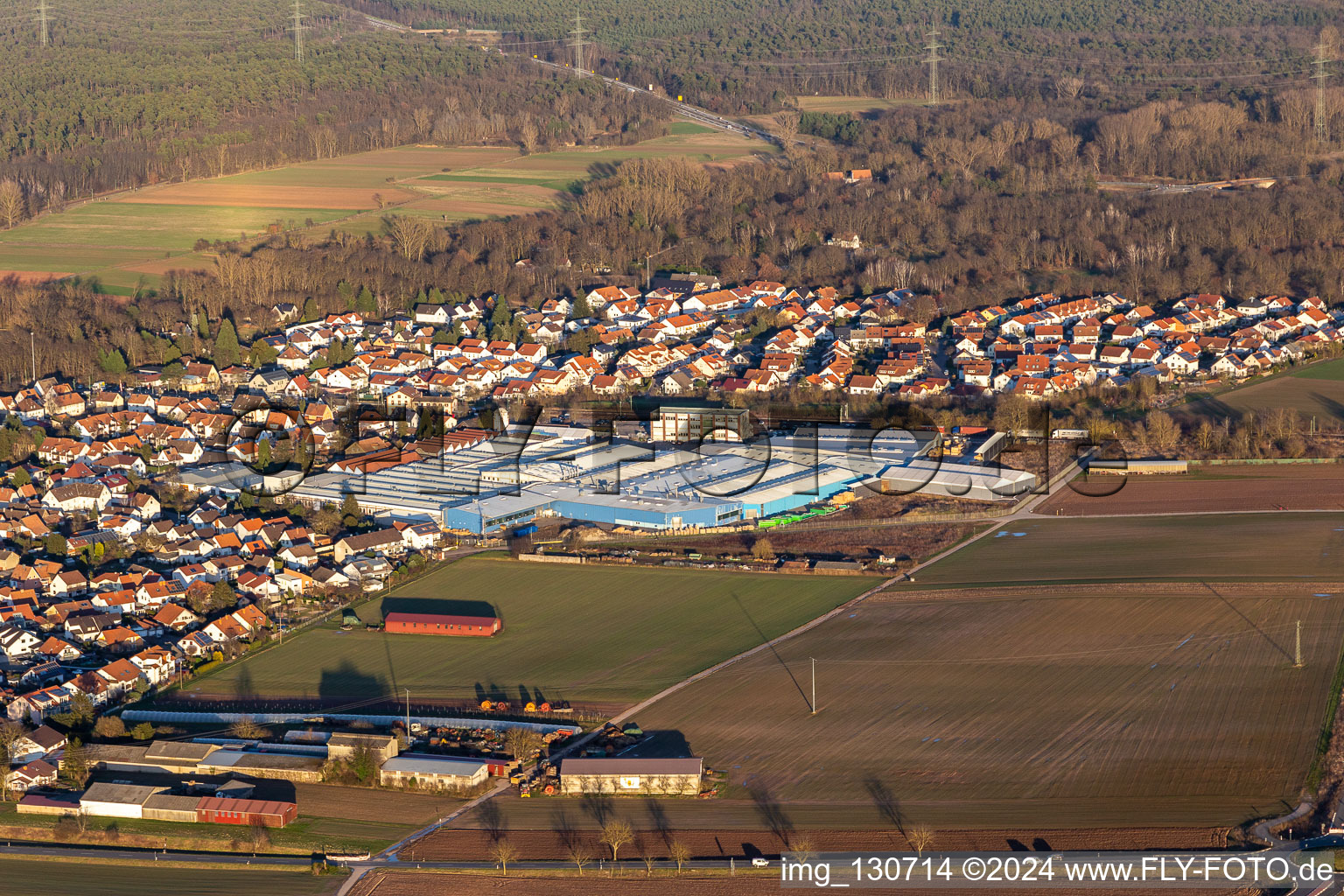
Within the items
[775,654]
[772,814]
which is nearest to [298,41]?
[775,654]

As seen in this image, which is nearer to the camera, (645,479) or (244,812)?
(244,812)

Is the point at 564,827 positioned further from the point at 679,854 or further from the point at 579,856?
the point at 679,854

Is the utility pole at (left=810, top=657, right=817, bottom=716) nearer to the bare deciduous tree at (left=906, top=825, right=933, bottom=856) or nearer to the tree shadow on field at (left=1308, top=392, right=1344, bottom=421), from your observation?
the bare deciduous tree at (left=906, top=825, right=933, bottom=856)

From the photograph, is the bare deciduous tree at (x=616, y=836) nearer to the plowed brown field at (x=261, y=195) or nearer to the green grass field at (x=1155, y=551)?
the green grass field at (x=1155, y=551)

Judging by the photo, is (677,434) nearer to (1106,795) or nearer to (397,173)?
(1106,795)

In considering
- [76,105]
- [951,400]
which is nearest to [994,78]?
[76,105]
